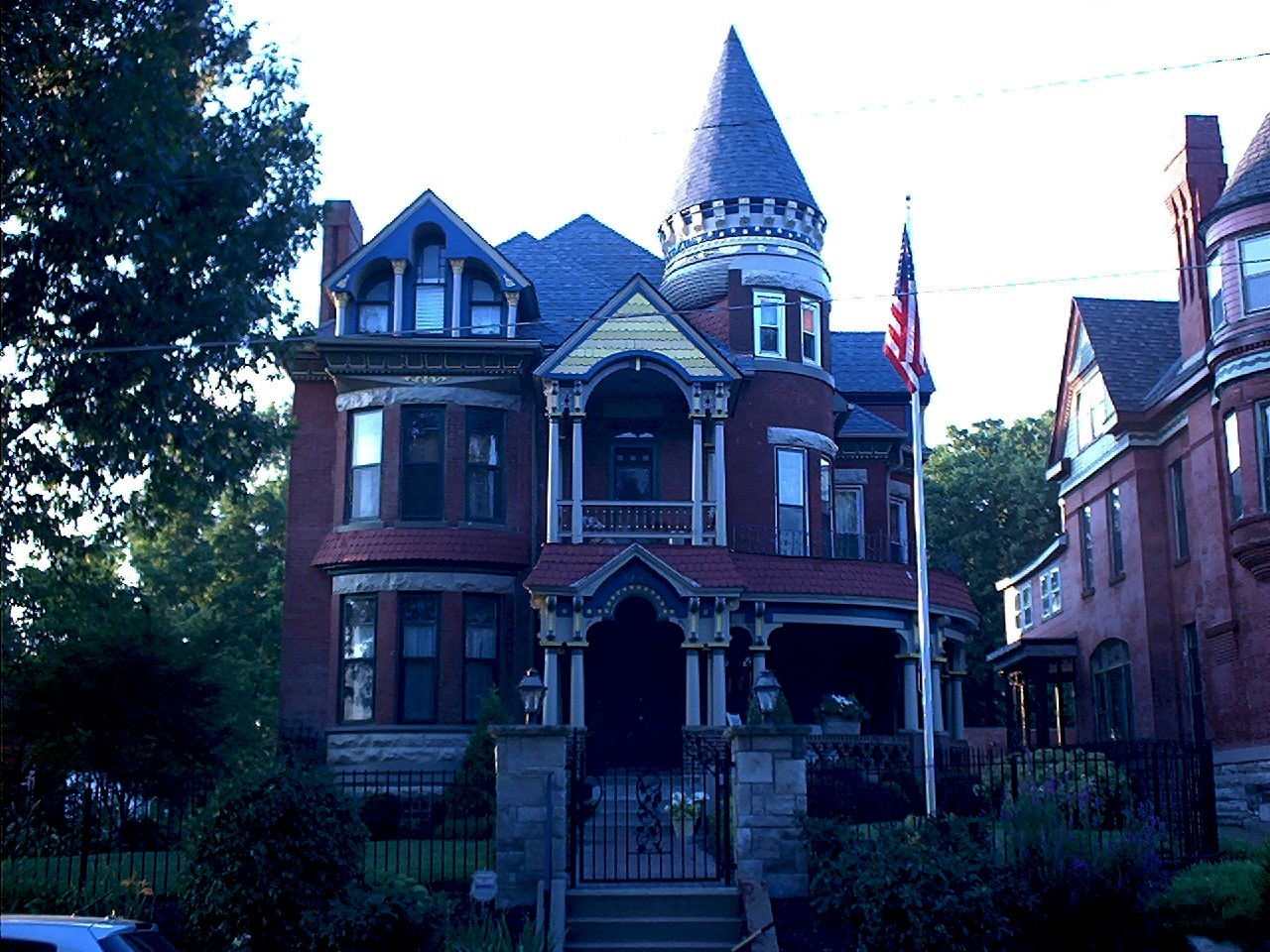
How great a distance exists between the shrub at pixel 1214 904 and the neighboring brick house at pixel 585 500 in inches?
488

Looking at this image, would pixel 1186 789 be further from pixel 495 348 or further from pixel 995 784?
pixel 495 348

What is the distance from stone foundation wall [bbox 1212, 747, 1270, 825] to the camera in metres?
27.2

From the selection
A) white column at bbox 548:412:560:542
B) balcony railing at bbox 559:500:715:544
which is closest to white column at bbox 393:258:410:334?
white column at bbox 548:412:560:542

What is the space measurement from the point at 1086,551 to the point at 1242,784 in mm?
11247

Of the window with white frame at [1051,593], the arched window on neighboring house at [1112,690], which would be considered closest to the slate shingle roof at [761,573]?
the arched window on neighboring house at [1112,690]

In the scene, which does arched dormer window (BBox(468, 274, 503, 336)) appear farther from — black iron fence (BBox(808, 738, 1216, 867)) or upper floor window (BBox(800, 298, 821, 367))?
black iron fence (BBox(808, 738, 1216, 867))

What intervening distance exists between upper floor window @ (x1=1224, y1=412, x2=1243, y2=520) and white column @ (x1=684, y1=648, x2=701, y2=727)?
32.9 feet

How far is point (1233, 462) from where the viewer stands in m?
28.4

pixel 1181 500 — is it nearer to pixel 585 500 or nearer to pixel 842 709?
pixel 842 709

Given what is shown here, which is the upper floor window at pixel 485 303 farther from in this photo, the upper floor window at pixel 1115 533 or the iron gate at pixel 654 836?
the upper floor window at pixel 1115 533

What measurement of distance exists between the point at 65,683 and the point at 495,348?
35.1 feet

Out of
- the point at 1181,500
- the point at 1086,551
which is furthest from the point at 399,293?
the point at 1086,551

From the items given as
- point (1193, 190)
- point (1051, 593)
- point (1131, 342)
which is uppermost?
point (1193, 190)

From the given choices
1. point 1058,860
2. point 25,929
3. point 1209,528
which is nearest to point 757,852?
point 1058,860
